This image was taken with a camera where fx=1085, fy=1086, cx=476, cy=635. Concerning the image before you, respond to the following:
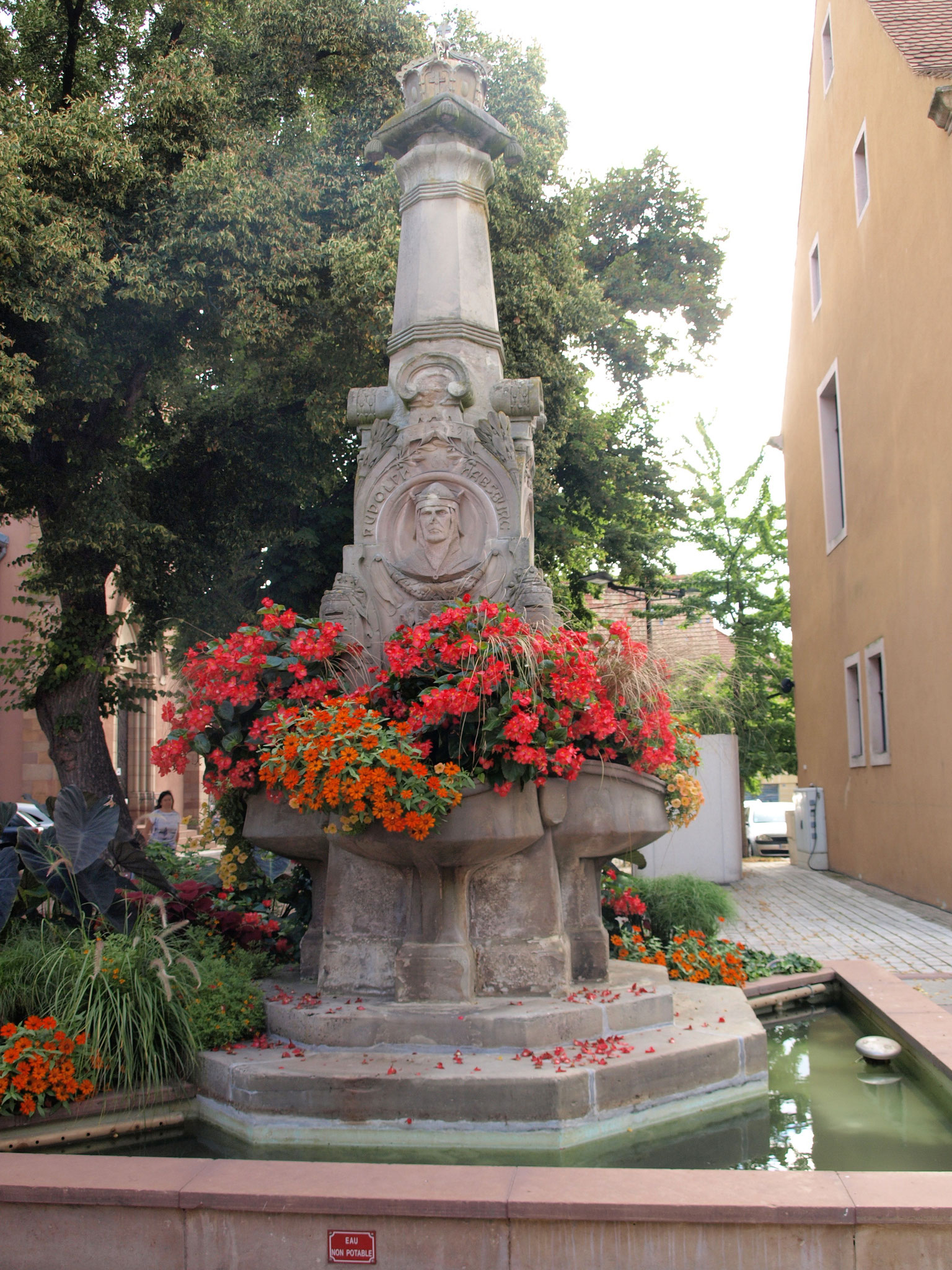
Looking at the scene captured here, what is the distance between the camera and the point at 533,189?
15.6 metres

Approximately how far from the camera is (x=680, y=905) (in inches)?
268

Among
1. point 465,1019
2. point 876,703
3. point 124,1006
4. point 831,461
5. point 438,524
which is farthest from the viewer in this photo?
point 831,461

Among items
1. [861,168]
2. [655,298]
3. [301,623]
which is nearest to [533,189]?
[861,168]

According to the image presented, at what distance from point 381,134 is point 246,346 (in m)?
6.86

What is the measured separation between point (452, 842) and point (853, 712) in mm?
12569

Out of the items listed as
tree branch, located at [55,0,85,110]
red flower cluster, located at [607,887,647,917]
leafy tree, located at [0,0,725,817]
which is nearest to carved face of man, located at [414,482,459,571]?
red flower cluster, located at [607,887,647,917]

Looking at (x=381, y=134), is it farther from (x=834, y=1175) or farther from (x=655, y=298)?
(x=655, y=298)

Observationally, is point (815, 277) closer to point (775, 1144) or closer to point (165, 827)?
point (165, 827)

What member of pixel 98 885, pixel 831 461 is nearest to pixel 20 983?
pixel 98 885

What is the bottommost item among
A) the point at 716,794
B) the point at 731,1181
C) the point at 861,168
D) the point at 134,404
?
the point at 731,1181

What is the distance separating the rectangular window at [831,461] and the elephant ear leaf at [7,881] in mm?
13915

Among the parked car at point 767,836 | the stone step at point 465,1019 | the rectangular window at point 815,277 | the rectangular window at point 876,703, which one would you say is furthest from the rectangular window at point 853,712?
the stone step at point 465,1019

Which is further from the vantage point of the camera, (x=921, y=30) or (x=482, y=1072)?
(x=921, y=30)

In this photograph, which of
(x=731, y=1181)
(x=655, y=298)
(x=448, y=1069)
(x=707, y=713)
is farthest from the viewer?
(x=655, y=298)
